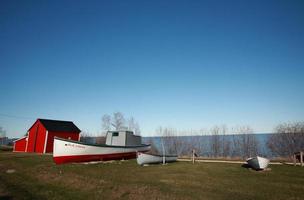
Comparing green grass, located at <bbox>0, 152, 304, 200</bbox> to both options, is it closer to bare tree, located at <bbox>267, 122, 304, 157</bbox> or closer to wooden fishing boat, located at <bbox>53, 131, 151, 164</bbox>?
wooden fishing boat, located at <bbox>53, 131, 151, 164</bbox>

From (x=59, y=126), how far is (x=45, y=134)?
4.06 meters

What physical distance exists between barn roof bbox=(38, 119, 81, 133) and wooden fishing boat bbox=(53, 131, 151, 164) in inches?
771

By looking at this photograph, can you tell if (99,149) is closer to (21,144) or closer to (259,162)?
(259,162)

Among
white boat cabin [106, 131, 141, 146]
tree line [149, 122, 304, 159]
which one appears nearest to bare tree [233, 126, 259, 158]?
tree line [149, 122, 304, 159]

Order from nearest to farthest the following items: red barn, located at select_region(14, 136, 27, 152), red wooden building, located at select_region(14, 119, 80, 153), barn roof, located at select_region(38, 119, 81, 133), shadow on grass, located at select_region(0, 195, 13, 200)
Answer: shadow on grass, located at select_region(0, 195, 13, 200) → red wooden building, located at select_region(14, 119, 80, 153) → barn roof, located at select_region(38, 119, 81, 133) → red barn, located at select_region(14, 136, 27, 152)

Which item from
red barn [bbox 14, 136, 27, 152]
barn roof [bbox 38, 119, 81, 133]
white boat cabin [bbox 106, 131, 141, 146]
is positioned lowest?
red barn [bbox 14, 136, 27, 152]

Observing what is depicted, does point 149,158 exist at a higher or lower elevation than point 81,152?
lower

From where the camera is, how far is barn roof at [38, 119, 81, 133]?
41069 millimetres

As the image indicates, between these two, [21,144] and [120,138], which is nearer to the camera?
[120,138]

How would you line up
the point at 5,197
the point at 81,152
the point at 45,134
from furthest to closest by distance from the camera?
1. the point at 45,134
2. the point at 81,152
3. the point at 5,197

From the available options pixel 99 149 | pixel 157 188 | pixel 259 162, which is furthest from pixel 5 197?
pixel 259 162

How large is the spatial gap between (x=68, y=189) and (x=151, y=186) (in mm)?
4317

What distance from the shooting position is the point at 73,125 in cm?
4662

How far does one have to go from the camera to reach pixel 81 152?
837 inches
